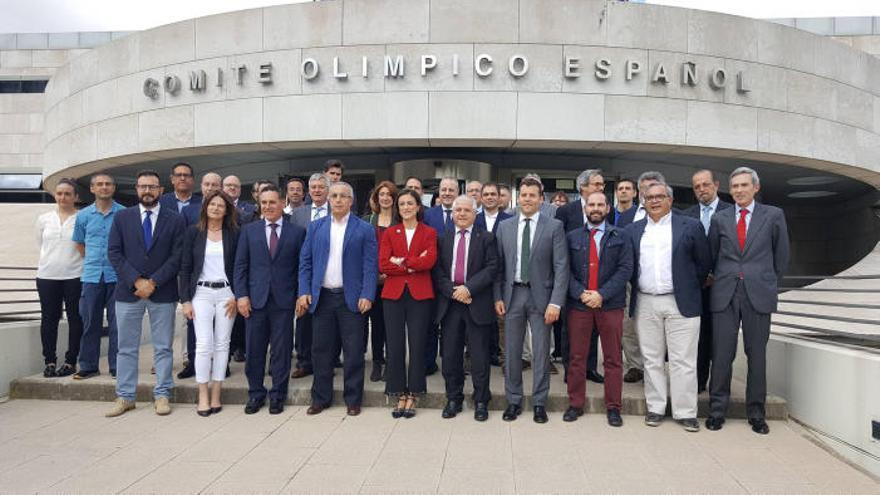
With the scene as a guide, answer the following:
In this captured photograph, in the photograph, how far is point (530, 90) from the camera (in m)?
10.1

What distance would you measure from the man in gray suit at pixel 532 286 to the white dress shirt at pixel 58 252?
14.2 feet

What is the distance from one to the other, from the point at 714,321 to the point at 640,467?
1.59 m

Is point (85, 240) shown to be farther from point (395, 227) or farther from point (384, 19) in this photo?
point (384, 19)

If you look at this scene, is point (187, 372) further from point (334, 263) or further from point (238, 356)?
point (334, 263)

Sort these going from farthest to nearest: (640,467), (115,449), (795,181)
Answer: (795,181) → (115,449) → (640,467)

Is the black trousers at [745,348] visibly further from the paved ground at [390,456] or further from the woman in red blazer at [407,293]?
the woman in red blazer at [407,293]

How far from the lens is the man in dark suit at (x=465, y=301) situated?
4.62 metres

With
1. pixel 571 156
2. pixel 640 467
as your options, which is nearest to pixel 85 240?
pixel 640 467

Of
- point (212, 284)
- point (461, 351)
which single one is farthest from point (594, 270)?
point (212, 284)

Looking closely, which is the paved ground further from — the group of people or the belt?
the belt

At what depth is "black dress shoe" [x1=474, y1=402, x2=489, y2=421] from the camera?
461 cm

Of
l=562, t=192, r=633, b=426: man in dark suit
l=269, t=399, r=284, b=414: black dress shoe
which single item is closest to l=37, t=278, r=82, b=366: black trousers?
l=269, t=399, r=284, b=414: black dress shoe

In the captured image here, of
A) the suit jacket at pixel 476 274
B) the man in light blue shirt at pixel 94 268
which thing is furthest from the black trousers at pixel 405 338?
the man in light blue shirt at pixel 94 268

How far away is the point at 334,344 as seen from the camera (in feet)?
15.9
